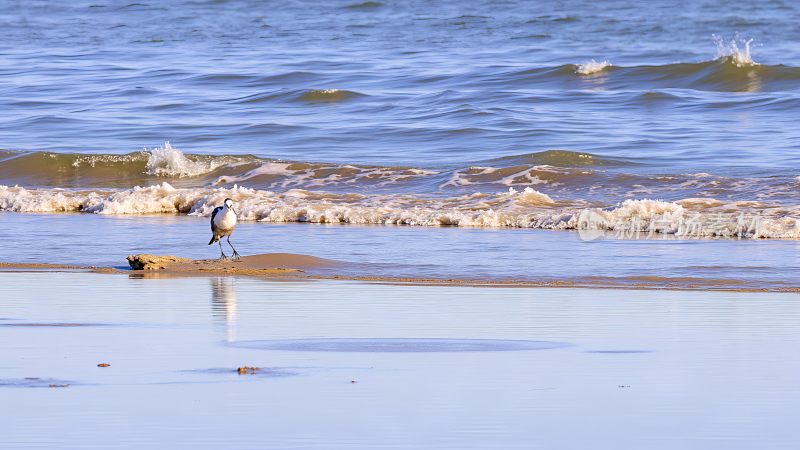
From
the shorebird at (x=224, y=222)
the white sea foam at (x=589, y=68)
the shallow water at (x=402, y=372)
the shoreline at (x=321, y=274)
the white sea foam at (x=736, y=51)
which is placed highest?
the white sea foam at (x=736, y=51)

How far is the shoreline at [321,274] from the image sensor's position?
328 inches

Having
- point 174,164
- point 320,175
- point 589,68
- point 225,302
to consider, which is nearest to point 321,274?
point 225,302

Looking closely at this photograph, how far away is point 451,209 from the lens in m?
13.4

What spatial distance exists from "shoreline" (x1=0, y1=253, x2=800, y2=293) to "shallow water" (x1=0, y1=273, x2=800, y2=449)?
54 centimetres

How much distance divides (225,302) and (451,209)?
6.09 meters

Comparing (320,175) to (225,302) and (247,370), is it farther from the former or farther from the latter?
(247,370)

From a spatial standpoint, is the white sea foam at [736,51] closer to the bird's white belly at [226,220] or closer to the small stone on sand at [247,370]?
the bird's white belly at [226,220]

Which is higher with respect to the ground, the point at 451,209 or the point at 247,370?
the point at 451,209

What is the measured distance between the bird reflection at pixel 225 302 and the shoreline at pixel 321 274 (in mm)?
392

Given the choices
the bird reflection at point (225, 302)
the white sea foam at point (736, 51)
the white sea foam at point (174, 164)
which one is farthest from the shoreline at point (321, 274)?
the white sea foam at point (736, 51)

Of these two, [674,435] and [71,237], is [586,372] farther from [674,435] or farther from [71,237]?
[71,237]

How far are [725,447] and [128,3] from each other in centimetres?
3866

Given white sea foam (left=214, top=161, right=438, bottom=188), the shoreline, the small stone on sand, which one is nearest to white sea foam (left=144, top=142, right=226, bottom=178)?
white sea foam (left=214, top=161, right=438, bottom=188)

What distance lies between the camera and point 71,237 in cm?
1140
